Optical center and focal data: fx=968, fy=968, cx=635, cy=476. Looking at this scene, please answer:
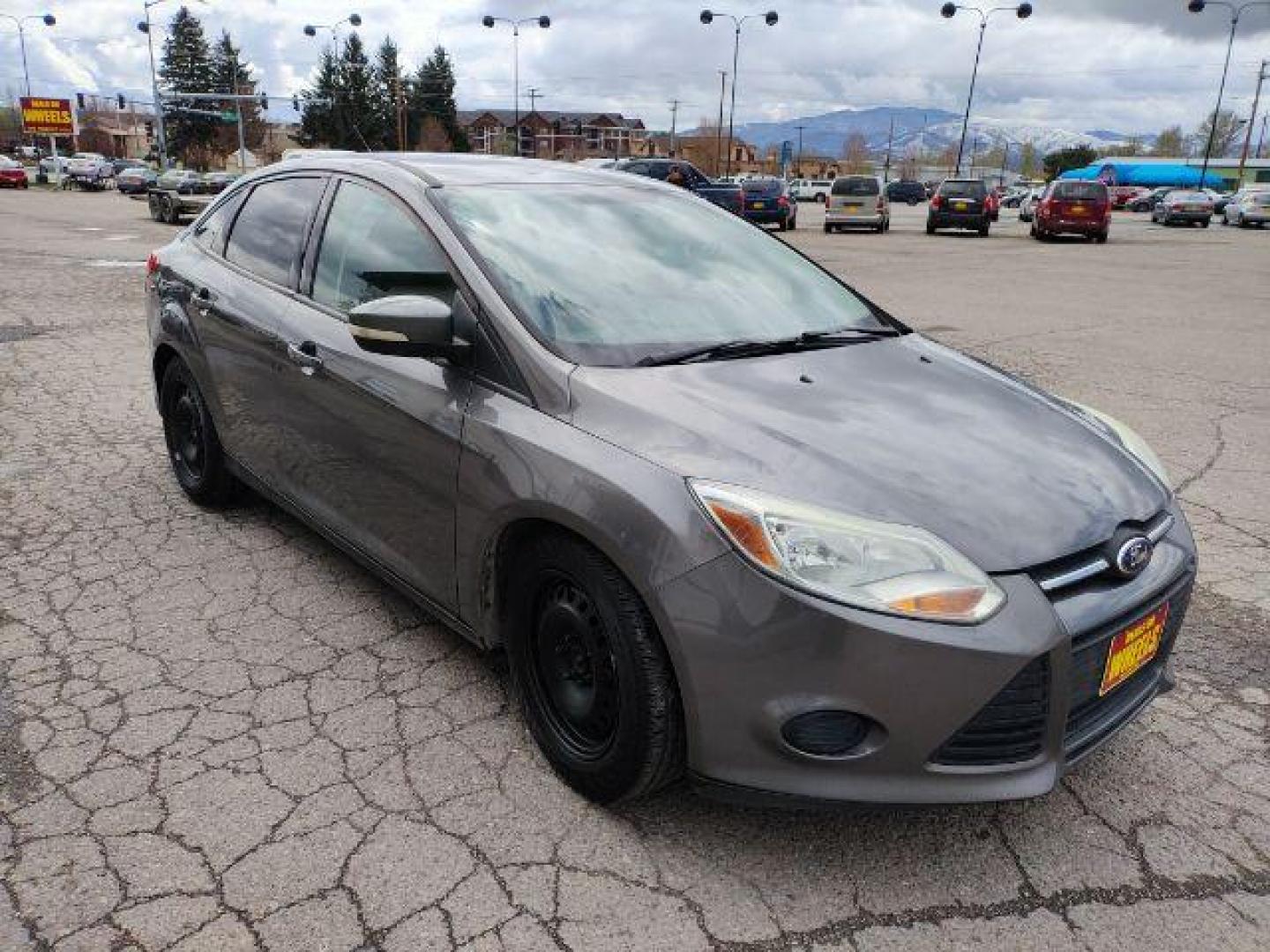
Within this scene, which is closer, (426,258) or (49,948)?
(49,948)

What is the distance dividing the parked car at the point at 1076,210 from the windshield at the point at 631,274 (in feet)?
78.1

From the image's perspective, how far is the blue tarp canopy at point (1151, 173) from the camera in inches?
3206

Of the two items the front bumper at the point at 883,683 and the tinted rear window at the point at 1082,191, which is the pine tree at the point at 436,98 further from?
the front bumper at the point at 883,683

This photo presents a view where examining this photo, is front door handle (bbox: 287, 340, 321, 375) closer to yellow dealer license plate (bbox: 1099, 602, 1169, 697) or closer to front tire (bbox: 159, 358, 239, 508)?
front tire (bbox: 159, 358, 239, 508)

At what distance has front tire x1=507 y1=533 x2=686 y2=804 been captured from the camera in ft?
7.17

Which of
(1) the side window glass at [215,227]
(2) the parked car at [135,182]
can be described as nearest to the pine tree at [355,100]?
(2) the parked car at [135,182]

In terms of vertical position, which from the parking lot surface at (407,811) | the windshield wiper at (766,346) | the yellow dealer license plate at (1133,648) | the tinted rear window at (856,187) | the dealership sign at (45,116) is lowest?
the parking lot surface at (407,811)

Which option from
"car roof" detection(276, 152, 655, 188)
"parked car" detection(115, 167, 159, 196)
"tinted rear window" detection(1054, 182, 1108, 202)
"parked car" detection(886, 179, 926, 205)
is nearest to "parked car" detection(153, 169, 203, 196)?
"parked car" detection(115, 167, 159, 196)

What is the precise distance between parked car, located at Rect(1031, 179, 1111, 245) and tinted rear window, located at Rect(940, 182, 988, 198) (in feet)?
7.35

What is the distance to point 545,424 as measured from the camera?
7.94ft

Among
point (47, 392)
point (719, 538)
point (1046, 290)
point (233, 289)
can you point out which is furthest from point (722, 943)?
point (1046, 290)

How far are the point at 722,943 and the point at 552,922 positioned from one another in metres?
0.37

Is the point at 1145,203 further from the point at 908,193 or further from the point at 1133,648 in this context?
the point at 1133,648

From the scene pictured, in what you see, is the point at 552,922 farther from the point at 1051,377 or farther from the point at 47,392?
the point at 1051,377
